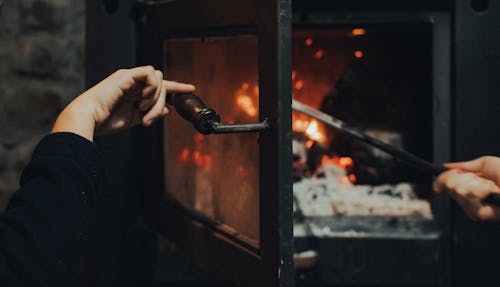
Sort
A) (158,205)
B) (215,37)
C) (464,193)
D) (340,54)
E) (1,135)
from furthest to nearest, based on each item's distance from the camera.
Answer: (340,54), (1,135), (158,205), (215,37), (464,193)

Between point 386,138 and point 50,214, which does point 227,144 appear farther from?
point 386,138

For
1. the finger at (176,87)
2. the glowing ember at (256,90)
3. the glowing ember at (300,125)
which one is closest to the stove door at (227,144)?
the glowing ember at (256,90)

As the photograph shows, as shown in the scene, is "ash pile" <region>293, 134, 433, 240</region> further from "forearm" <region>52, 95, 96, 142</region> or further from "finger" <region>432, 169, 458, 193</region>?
"forearm" <region>52, 95, 96, 142</region>

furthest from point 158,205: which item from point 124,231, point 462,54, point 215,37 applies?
point 462,54

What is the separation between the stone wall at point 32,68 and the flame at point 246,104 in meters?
0.74

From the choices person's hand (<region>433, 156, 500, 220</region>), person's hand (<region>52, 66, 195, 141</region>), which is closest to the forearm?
person's hand (<region>52, 66, 195, 141</region>)

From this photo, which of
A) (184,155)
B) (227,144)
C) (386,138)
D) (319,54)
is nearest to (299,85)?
(319,54)

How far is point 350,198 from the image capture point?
179cm

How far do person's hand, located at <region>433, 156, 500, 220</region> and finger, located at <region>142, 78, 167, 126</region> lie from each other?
644mm

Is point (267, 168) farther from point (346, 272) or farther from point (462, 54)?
point (462, 54)

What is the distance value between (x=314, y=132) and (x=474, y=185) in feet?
2.73

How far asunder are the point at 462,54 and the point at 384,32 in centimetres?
31

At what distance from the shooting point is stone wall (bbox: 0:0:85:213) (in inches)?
68.0

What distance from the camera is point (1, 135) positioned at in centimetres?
174
